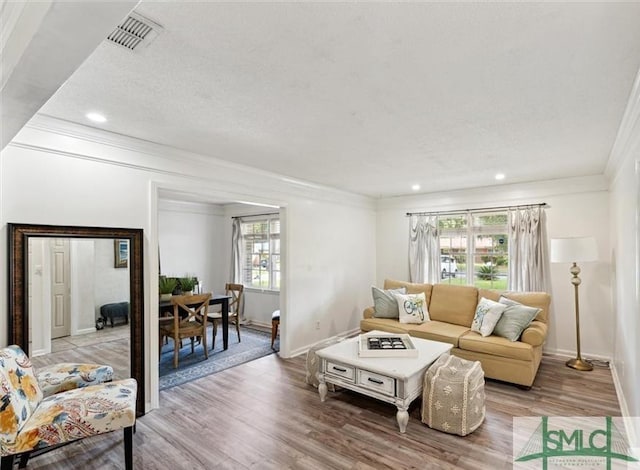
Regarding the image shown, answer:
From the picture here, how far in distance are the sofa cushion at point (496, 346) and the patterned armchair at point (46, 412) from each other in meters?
3.41

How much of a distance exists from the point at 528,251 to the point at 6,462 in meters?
5.61

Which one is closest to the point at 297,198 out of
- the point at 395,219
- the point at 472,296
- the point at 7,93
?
the point at 395,219

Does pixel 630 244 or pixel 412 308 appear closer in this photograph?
pixel 630 244

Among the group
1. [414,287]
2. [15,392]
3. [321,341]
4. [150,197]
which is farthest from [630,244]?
[15,392]

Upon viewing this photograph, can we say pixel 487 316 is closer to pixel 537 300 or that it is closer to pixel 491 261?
pixel 537 300

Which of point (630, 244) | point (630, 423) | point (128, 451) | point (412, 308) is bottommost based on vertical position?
point (630, 423)

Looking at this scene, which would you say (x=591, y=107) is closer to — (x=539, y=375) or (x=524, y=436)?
(x=524, y=436)

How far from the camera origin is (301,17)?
1.41 metres

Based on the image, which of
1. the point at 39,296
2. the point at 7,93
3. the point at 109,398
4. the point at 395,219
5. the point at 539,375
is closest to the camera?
the point at 7,93

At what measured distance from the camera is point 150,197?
3.14 metres

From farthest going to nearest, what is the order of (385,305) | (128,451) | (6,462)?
(385,305) < (128,451) < (6,462)

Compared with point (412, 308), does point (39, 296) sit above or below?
above

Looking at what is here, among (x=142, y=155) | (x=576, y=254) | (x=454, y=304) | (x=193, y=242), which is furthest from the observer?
(x=193, y=242)

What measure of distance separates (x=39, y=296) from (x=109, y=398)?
3.15 feet
